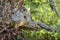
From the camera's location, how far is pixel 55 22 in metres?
2.02

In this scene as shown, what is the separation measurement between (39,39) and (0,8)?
49 cm

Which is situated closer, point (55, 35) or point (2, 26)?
point (2, 26)

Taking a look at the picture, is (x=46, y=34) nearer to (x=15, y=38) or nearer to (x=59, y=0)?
(x=15, y=38)

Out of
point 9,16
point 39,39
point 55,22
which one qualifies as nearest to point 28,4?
point 55,22

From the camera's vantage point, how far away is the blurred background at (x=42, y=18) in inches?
71.3

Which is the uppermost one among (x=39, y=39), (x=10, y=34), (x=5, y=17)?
(x=5, y=17)

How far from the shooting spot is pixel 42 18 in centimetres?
204

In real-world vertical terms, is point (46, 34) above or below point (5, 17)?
Result: below

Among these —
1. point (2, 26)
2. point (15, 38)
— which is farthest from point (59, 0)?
point (2, 26)

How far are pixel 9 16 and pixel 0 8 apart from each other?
9 cm

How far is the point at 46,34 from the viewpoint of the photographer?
71.7 inches

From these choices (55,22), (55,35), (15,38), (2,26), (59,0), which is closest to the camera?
(2,26)

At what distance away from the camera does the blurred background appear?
1812 mm

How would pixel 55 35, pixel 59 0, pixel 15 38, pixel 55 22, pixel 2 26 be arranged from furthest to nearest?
pixel 59 0 → pixel 55 22 → pixel 55 35 → pixel 15 38 → pixel 2 26
